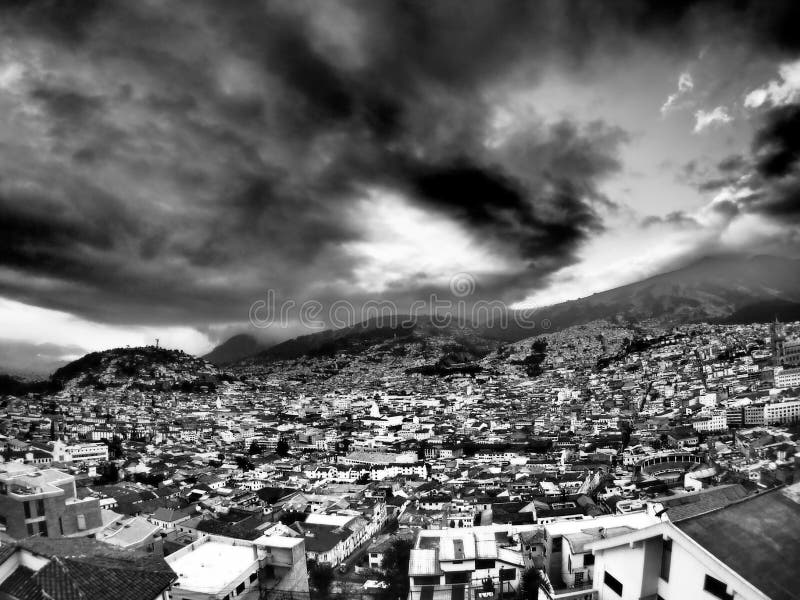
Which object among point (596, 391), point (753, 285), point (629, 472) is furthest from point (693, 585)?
point (753, 285)

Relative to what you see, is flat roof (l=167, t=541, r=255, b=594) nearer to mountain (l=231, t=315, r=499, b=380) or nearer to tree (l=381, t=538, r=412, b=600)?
tree (l=381, t=538, r=412, b=600)

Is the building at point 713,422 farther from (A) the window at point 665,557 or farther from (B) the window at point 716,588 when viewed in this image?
(B) the window at point 716,588

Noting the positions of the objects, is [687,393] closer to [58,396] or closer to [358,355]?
[58,396]

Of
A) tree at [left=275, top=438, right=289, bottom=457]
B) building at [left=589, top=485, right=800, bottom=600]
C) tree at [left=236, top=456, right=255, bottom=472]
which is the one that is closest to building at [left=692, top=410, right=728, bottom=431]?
tree at [left=275, top=438, right=289, bottom=457]

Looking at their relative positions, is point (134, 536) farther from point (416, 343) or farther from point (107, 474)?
point (416, 343)

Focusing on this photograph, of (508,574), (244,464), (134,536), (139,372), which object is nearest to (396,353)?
(139,372)

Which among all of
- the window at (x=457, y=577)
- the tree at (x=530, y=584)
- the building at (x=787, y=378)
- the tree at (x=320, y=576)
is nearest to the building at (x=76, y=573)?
the tree at (x=530, y=584)
